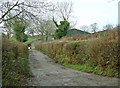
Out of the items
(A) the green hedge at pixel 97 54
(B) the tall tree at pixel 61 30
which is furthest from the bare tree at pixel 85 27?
(A) the green hedge at pixel 97 54

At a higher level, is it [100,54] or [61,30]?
[61,30]

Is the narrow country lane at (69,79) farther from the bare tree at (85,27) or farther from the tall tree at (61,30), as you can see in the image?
the bare tree at (85,27)

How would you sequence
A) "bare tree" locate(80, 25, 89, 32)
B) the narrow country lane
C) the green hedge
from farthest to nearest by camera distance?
"bare tree" locate(80, 25, 89, 32), the green hedge, the narrow country lane

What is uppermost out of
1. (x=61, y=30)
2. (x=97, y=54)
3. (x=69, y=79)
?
(x=61, y=30)

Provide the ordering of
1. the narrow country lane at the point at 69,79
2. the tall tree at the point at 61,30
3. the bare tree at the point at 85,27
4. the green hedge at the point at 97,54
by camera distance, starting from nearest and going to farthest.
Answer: the narrow country lane at the point at 69,79 < the green hedge at the point at 97,54 < the tall tree at the point at 61,30 < the bare tree at the point at 85,27

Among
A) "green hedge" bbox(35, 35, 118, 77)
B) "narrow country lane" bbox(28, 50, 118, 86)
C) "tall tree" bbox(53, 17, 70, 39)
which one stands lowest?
"narrow country lane" bbox(28, 50, 118, 86)

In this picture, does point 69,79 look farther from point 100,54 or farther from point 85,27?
point 85,27

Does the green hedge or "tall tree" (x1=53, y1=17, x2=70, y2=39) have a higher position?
"tall tree" (x1=53, y1=17, x2=70, y2=39)

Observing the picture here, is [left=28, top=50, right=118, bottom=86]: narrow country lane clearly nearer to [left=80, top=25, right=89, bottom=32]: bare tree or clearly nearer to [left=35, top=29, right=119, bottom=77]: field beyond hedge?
[left=35, top=29, right=119, bottom=77]: field beyond hedge

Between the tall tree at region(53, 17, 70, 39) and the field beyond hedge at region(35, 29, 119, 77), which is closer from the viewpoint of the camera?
the field beyond hedge at region(35, 29, 119, 77)

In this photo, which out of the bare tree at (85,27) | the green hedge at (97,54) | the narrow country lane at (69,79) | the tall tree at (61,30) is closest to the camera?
the narrow country lane at (69,79)

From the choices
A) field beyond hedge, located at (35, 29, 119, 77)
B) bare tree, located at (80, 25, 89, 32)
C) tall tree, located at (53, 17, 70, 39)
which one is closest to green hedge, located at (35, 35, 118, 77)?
field beyond hedge, located at (35, 29, 119, 77)

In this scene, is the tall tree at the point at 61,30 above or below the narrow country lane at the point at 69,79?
above

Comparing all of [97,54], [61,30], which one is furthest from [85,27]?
[97,54]
